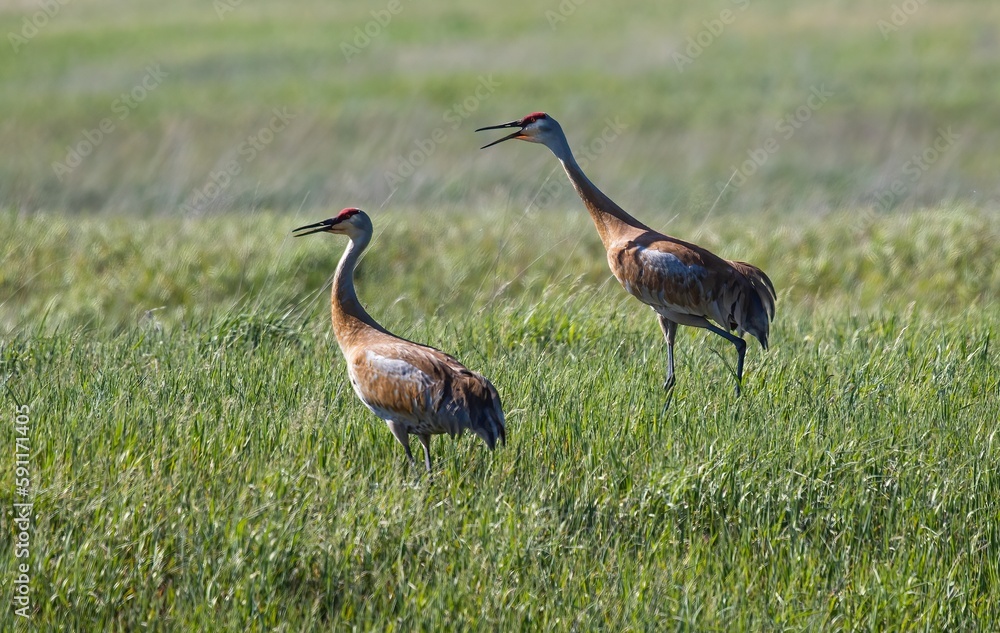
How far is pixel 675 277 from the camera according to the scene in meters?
6.04

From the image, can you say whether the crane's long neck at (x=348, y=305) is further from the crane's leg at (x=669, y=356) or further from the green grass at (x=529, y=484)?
the crane's leg at (x=669, y=356)

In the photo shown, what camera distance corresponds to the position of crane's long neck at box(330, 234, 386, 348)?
17.2 feet

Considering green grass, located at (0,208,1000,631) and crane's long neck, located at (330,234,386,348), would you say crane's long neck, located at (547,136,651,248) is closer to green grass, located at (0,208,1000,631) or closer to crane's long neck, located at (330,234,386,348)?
green grass, located at (0,208,1000,631)

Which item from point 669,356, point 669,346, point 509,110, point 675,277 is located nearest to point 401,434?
point 669,356

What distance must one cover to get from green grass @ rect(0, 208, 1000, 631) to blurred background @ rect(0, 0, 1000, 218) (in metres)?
3.15

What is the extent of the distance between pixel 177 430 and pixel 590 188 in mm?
2800

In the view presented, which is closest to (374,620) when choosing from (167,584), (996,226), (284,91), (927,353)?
(167,584)

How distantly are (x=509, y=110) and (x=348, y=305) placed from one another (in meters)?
15.1

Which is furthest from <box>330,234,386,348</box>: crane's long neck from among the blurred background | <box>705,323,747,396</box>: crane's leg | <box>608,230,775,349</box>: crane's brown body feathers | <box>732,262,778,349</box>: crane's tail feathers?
the blurred background

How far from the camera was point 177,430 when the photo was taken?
4605 mm

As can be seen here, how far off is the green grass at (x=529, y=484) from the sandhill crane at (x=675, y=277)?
26cm

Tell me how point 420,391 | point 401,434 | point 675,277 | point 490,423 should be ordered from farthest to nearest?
point 675,277 < point 401,434 < point 420,391 < point 490,423

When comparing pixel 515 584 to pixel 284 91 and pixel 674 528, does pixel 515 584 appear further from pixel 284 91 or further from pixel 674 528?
pixel 284 91

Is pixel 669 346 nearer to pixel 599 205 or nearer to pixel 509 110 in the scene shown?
pixel 599 205
